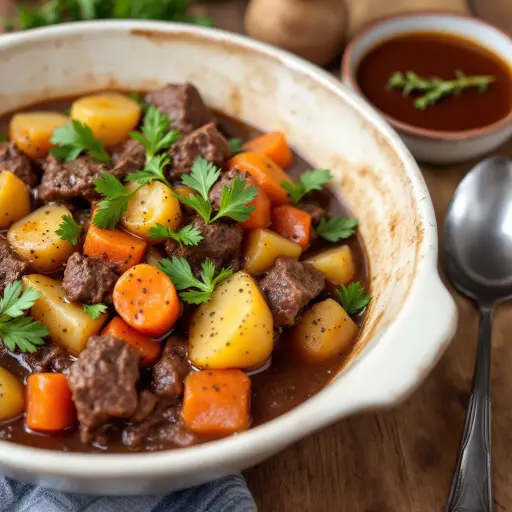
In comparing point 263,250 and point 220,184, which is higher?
point 220,184

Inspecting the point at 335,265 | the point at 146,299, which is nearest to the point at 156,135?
the point at 146,299

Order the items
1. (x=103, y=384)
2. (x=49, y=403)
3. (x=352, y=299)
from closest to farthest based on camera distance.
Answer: (x=103, y=384)
(x=49, y=403)
(x=352, y=299)

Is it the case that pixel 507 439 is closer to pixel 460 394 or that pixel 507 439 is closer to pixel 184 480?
pixel 460 394

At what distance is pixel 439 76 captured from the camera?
4.20m

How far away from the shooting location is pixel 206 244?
2.70 metres

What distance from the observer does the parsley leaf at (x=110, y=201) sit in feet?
8.91

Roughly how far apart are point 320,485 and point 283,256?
0.94 metres

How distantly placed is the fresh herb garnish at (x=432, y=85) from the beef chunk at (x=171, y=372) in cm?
228

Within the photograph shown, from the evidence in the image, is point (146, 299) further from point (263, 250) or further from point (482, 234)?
point (482, 234)

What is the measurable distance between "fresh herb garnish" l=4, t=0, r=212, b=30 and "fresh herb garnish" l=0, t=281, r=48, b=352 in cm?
219

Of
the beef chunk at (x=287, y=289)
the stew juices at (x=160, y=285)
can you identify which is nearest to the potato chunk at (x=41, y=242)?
the stew juices at (x=160, y=285)

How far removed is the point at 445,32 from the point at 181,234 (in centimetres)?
268

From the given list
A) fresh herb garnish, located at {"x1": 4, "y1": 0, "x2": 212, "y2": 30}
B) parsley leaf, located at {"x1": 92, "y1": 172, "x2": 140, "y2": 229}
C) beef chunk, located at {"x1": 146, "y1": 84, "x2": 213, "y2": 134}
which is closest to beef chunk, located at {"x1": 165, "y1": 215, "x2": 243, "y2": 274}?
parsley leaf, located at {"x1": 92, "y1": 172, "x2": 140, "y2": 229}

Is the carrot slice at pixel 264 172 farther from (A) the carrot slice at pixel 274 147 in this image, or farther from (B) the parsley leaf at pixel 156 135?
(B) the parsley leaf at pixel 156 135
